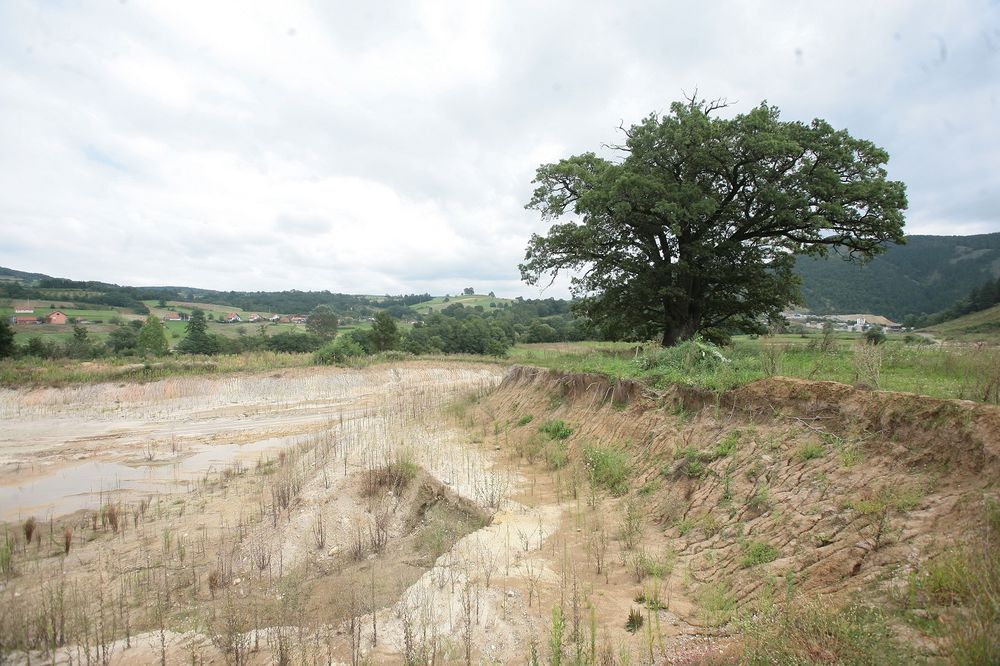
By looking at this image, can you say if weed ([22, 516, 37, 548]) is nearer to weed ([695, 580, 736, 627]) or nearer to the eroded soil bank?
the eroded soil bank

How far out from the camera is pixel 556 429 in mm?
12578

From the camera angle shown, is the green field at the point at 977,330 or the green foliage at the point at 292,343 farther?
the green foliage at the point at 292,343

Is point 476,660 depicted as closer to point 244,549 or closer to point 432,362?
point 244,549

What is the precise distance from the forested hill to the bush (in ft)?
205

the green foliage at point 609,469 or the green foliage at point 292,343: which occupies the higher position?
the green foliage at point 609,469

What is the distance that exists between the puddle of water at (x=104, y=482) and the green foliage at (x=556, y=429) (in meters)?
9.23

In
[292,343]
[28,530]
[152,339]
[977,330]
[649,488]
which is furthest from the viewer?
[292,343]

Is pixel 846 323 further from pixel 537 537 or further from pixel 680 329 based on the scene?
pixel 537 537

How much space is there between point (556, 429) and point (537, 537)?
548 centimetres

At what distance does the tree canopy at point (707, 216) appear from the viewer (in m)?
16.9

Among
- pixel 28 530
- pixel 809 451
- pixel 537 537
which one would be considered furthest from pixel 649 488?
pixel 28 530

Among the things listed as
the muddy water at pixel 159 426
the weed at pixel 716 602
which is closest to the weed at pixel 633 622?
the weed at pixel 716 602

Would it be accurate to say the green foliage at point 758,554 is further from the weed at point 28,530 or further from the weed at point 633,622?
the weed at point 28,530

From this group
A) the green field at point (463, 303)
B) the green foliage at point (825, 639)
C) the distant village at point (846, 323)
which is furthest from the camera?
the green field at point (463, 303)
